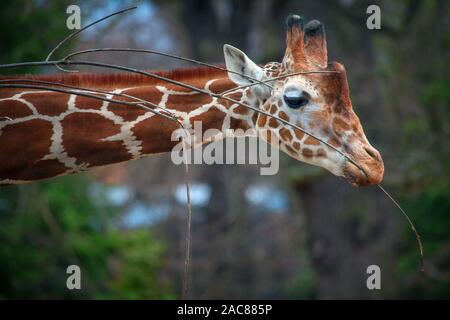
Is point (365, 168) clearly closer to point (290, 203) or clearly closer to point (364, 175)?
point (364, 175)

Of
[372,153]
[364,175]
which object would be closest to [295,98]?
[372,153]

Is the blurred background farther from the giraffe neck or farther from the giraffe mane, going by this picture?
the giraffe mane

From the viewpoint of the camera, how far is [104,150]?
6.17 m

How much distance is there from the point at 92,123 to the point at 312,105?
1813mm

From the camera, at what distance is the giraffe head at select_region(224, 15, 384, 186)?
586 cm

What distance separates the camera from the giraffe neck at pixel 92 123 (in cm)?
603

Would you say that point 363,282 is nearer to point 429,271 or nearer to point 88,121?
point 429,271

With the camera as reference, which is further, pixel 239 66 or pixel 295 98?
pixel 239 66

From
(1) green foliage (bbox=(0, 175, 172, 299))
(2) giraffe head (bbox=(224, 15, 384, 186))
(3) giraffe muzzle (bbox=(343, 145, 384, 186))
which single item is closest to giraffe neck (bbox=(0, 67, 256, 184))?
(2) giraffe head (bbox=(224, 15, 384, 186))

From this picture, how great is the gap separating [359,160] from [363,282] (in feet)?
30.1

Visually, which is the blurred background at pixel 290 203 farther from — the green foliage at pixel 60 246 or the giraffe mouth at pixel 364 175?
the giraffe mouth at pixel 364 175

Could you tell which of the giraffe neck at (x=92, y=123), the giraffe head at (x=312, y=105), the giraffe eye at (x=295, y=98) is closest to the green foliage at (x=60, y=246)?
the giraffe neck at (x=92, y=123)

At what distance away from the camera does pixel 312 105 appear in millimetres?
6031

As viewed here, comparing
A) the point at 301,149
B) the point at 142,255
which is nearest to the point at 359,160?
the point at 301,149
